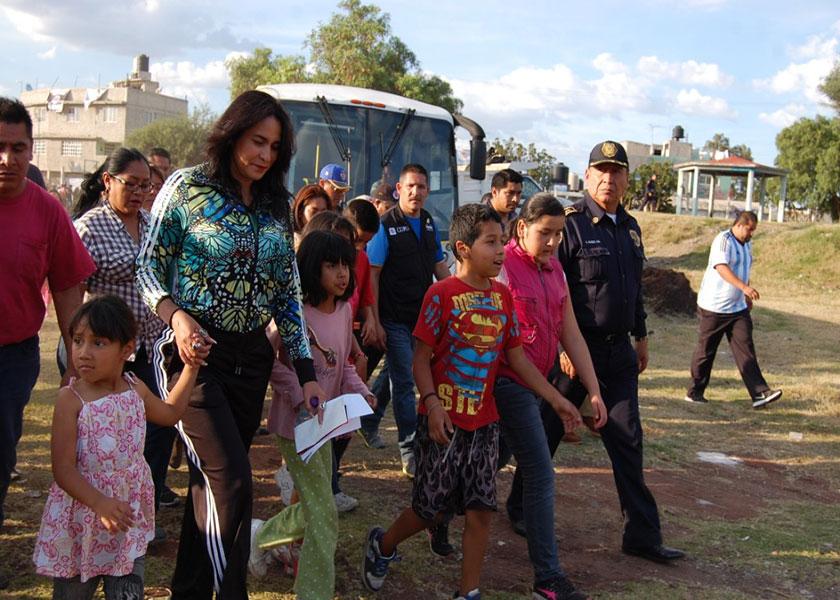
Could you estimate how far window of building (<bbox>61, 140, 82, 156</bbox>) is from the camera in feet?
266

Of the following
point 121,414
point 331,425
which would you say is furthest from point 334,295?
point 121,414

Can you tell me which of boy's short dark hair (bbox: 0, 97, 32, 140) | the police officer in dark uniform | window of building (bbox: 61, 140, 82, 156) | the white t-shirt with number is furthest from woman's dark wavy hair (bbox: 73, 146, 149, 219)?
window of building (bbox: 61, 140, 82, 156)

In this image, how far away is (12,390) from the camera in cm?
358

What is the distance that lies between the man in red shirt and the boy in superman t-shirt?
1537mm

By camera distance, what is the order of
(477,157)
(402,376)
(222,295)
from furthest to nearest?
(477,157), (402,376), (222,295)

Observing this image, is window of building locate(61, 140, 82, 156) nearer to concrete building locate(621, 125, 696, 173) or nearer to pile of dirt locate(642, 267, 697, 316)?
concrete building locate(621, 125, 696, 173)

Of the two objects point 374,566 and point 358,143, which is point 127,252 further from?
point 358,143

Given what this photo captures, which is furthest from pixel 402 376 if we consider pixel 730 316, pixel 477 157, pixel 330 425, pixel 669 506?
pixel 477 157

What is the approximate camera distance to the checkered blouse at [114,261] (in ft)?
14.3

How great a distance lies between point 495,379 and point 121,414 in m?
1.77

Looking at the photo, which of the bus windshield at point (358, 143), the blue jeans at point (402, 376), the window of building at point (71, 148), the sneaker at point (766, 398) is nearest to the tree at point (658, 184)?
the bus windshield at point (358, 143)

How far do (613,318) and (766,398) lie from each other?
17.4 feet

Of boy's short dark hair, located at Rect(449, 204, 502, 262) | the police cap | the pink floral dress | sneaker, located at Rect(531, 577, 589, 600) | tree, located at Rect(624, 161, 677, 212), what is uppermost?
tree, located at Rect(624, 161, 677, 212)

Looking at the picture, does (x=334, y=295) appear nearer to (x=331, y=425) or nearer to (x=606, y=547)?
(x=331, y=425)
